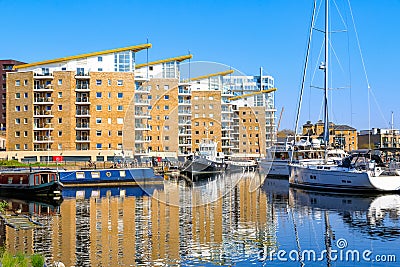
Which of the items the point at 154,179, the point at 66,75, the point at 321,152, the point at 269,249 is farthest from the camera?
the point at 66,75

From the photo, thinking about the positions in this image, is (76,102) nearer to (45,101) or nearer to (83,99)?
(83,99)

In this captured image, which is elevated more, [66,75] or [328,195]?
[66,75]

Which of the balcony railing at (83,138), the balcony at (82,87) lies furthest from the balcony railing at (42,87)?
the balcony railing at (83,138)

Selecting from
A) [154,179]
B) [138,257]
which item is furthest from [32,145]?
[138,257]

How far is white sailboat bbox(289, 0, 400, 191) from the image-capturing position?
4297 cm

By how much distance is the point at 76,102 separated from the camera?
74562 mm

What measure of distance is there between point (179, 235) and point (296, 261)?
6.23 meters

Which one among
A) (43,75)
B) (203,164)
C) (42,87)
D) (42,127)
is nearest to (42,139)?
(42,127)

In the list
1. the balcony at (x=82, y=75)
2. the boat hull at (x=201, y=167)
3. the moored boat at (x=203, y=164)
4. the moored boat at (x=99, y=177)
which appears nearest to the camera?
the moored boat at (x=99, y=177)

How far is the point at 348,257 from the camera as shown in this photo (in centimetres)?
2053

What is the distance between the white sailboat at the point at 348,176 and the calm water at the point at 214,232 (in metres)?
2.21

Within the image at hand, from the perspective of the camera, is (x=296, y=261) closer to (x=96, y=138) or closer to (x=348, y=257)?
(x=348, y=257)

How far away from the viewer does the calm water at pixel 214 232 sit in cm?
2014

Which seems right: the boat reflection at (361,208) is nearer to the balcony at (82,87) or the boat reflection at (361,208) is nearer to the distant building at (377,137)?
A: the balcony at (82,87)
